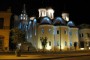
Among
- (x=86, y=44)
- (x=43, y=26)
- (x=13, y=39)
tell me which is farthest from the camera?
(x=86, y=44)

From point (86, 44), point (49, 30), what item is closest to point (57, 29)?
point (49, 30)

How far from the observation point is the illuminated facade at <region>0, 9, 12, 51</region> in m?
48.6

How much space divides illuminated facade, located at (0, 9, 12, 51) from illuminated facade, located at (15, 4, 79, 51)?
17754mm

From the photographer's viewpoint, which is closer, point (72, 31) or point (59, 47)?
point (59, 47)

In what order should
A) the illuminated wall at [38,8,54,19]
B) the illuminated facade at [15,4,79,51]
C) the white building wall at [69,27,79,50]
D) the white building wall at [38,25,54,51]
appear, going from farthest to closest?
the white building wall at [69,27,79,50]
the illuminated wall at [38,8,54,19]
the illuminated facade at [15,4,79,51]
the white building wall at [38,25,54,51]

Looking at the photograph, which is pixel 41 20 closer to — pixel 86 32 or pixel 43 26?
pixel 43 26

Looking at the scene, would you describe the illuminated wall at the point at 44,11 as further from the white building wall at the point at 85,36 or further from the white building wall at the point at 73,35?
the white building wall at the point at 85,36

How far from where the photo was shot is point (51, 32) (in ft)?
222

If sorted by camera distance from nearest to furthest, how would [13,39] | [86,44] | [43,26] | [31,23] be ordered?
[13,39]
[43,26]
[31,23]
[86,44]

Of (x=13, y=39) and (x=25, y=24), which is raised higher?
(x=25, y=24)

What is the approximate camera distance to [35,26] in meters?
68.2

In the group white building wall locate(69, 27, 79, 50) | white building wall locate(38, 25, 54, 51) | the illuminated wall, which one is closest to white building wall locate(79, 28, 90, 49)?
white building wall locate(69, 27, 79, 50)

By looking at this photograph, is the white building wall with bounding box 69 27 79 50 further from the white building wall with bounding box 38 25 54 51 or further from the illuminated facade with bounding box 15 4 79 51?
the white building wall with bounding box 38 25 54 51

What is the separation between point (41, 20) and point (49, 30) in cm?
394
